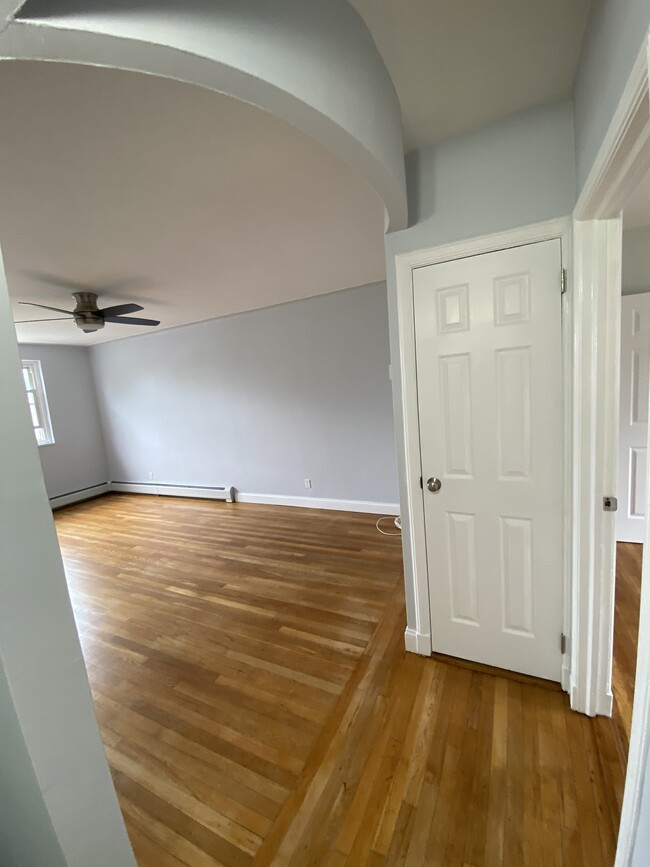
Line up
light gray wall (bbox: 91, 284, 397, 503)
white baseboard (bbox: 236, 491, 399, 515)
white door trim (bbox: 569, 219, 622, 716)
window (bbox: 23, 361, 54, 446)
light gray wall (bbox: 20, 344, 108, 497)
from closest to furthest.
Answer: white door trim (bbox: 569, 219, 622, 716)
light gray wall (bbox: 91, 284, 397, 503)
white baseboard (bbox: 236, 491, 399, 515)
window (bbox: 23, 361, 54, 446)
light gray wall (bbox: 20, 344, 108, 497)

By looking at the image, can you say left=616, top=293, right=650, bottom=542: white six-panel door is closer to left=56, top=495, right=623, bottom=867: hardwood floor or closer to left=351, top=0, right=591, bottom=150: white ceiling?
left=56, top=495, right=623, bottom=867: hardwood floor

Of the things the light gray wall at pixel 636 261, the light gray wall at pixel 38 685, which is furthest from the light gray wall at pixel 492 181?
the light gray wall at pixel 636 261

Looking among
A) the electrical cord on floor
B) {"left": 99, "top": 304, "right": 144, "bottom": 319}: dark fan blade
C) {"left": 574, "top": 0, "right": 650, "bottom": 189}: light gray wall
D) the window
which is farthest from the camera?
the window

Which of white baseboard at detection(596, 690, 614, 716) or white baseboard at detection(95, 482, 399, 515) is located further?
white baseboard at detection(95, 482, 399, 515)

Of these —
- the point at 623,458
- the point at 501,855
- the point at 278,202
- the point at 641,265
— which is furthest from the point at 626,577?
the point at 278,202

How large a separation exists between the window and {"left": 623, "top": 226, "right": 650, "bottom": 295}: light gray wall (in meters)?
7.13

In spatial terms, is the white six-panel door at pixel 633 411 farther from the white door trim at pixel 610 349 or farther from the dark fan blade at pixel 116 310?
the dark fan blade at pixel 116 310

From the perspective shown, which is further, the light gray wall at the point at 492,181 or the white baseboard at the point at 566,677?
the white baseboard at the point at 566,677

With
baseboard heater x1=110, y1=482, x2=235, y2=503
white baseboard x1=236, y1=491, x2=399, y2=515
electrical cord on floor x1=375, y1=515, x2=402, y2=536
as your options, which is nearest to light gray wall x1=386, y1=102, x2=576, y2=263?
electrical cord on floor x1=375, y1=515, x2=402, y2=536

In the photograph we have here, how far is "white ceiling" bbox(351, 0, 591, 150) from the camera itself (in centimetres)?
99

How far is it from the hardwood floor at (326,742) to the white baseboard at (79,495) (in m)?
3.56

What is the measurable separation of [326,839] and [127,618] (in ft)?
6.33

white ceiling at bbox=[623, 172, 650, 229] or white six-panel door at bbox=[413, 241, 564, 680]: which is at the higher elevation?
white ceiling at bbox=[623, 172, 650, 229]

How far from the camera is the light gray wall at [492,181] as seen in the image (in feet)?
4.47
